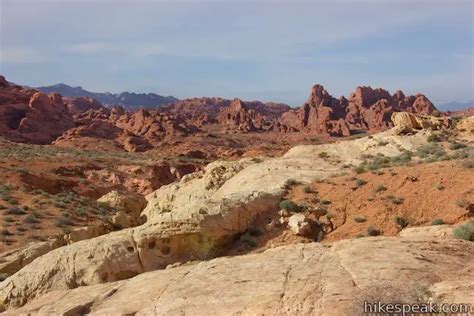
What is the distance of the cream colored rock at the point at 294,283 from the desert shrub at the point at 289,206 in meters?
5.51

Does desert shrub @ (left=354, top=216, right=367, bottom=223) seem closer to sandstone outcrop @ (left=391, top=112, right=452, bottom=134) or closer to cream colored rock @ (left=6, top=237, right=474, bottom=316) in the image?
cream colored rock @ (left=6, top=237, right=474, bottom=316)

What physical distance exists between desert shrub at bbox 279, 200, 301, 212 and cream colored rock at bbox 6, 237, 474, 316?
5507mm

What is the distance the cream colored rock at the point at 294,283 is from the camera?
675 centimetres

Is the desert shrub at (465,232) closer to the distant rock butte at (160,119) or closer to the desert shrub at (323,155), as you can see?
the desert shrub at (323,155)

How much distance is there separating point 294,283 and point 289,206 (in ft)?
24.6

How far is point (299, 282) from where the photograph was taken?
736 cm

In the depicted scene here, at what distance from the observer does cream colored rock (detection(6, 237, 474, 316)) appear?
675cm

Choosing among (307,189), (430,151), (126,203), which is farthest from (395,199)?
(126,203)

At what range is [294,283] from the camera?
7359mm

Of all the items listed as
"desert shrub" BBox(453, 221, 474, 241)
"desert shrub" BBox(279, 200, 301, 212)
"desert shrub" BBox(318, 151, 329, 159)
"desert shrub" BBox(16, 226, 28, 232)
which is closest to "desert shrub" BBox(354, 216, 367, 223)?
"desert shrub" BBox(279, 200, 301, 212)

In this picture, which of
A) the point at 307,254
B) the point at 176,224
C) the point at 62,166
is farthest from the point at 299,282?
the point at 62,166

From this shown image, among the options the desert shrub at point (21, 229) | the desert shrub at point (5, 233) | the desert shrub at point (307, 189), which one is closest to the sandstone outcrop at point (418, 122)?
the desert shrub at point (307, 189)

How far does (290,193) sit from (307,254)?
7.86 meters

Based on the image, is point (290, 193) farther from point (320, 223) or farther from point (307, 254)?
point (307, 254)
